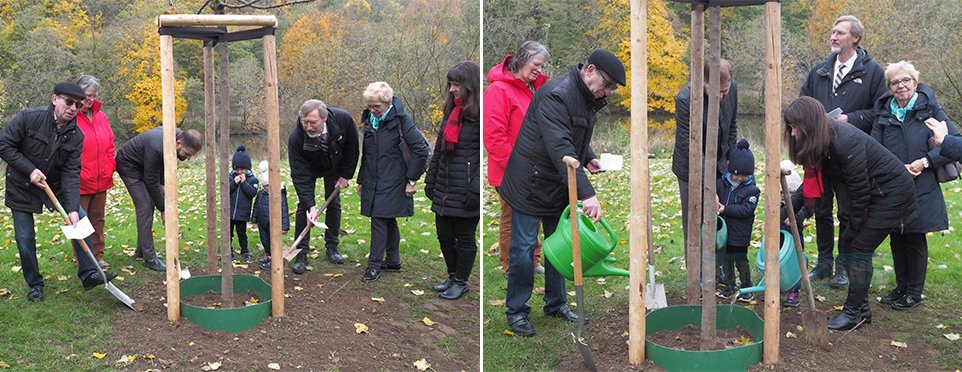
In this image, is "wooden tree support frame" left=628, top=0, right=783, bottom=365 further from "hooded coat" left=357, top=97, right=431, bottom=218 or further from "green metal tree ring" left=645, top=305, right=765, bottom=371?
"hooded coat" left=357, top=97, right=431, bottom=218

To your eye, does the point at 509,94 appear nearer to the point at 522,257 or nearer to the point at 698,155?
the point at 522,257

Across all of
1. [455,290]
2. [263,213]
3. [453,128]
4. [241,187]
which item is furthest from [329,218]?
[453,128]

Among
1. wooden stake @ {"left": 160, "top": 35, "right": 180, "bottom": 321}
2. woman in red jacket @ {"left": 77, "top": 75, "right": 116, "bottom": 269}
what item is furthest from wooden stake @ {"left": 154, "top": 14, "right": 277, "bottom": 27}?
woman in red jacket @ {"left": 77, "top": 75, "right": 116, "bottom": 269}

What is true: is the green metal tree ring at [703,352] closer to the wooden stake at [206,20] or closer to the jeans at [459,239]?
the jeans at [459,239]

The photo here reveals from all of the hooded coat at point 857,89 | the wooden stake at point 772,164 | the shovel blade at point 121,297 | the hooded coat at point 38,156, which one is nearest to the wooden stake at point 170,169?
the shovel blade at point 121,297

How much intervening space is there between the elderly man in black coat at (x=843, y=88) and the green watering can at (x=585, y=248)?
1.87 meters

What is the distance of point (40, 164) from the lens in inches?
199

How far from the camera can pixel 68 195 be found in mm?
5125

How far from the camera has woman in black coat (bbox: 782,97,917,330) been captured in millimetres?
3920

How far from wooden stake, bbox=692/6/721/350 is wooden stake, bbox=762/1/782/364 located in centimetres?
24

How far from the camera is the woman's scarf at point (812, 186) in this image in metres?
4.35

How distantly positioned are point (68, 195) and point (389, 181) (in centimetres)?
210

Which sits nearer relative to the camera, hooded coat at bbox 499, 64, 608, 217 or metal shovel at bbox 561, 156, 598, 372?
metal shovel at bbox 561, 156, 598, 372

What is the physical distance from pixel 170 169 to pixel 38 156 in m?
1.38
